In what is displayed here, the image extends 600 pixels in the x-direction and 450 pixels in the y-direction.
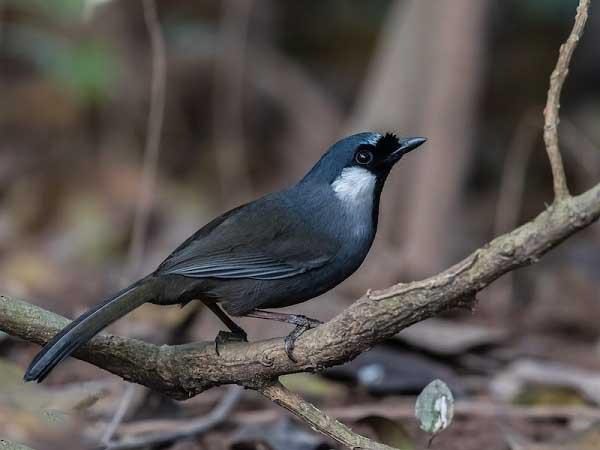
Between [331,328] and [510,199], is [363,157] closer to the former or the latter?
[331,328]

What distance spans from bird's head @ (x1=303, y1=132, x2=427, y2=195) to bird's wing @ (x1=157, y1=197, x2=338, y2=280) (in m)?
0.22

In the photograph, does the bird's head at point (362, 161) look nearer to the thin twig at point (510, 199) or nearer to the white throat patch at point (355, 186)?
the white throat patch at point (355, 186)

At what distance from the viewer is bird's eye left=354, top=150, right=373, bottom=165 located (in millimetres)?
3790

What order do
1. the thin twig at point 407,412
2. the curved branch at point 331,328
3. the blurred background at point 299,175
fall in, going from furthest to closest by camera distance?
1. the blurred background at point 299,175
2. the thin twig at point 407,412
3. the curved branch at point 331,328

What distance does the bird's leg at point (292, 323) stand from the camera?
9.53ft

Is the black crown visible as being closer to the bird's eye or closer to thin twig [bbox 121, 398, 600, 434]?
the bird's eye

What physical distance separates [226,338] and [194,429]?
3.04 ft

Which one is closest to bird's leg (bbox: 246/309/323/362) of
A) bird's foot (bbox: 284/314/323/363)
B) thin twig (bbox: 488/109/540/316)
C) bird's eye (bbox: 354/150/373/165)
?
bird's foot (bbox: 284/314/323/363)

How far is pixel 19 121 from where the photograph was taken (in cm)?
888

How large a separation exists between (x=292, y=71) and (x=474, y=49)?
301cm

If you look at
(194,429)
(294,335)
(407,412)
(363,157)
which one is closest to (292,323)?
(294,335)

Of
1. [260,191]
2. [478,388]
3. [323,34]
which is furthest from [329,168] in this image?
[323,34]

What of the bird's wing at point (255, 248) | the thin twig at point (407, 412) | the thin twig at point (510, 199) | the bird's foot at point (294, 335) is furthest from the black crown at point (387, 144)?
the thin twig at point (510, 199)

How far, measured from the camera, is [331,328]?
2789 millimetres
